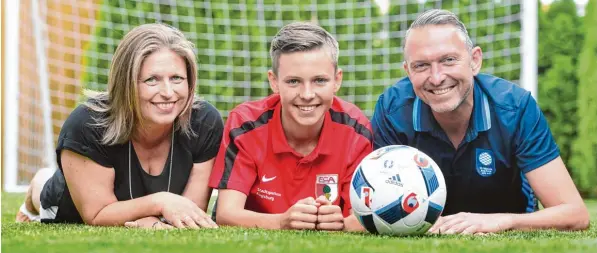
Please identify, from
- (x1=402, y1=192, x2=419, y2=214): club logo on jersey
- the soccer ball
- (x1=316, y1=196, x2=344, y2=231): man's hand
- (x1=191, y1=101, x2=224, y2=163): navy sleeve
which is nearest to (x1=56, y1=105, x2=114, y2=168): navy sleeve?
(x1=191, y1=101, x2=224, y2=163): navy sleeve

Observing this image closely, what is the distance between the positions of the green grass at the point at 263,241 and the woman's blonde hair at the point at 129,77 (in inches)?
26.0

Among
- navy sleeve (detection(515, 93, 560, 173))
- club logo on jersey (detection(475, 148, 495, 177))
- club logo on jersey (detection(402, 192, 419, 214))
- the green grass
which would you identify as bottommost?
the green grass

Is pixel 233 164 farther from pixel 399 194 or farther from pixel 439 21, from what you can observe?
pixel 439 21

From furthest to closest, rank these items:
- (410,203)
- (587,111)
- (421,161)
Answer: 1. (587,111)
2. (421,161)
3. (410,203)

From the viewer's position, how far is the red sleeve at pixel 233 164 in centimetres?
414

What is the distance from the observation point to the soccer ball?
11.3ft

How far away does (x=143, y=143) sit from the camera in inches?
172

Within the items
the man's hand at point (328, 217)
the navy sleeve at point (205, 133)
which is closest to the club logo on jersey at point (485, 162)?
the man's hand at point (328, 217)

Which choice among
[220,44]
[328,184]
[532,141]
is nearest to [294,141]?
[328,184]

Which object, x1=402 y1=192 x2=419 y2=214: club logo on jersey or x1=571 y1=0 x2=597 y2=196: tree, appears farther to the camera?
x1=571 y1=0 x2=597 y2=196: tree

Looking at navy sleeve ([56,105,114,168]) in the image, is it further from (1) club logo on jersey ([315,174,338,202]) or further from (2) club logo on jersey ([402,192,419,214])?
→ (2) club logo on jersey ([402,192,419,214])

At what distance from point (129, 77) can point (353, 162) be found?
1216 mm

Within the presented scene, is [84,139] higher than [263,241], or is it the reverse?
[84,139]

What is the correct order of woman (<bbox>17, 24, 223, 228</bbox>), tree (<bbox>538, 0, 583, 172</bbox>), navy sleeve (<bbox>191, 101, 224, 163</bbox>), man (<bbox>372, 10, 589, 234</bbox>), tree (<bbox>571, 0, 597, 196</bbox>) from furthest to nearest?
tree (<bbox>538, 0, 583, 172</bbox>) < tree (<bbox>571, 0, 597, 196</bbox>) < navy sleeve (<bbox>191, 101, 224, 163</bbox>) < woman (<bbox>17, 24, 223, 228</bbox>) < man (<bbox>372, 10, 589, 234</bbox>)
